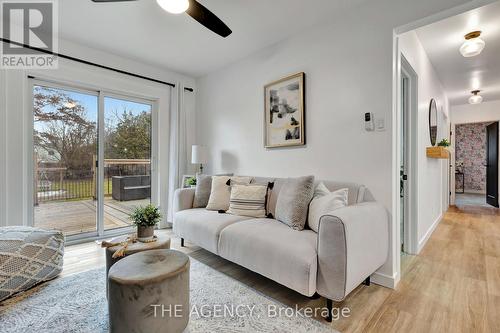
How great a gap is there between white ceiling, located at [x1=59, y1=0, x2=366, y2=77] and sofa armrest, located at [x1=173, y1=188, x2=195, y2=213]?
1922 mm

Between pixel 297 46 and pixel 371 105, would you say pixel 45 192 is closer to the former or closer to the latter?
pixel 297 46

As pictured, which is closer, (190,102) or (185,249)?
(185,249)

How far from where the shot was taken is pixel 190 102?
4.18 metres

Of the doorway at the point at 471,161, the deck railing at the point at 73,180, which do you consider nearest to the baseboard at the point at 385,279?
the deck railing at the point at 73,180

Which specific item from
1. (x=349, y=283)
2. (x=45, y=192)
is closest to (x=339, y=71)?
(x=349, y=283)

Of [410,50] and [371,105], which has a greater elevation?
[410,50]

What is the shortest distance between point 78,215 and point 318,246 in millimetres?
3265

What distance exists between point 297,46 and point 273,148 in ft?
4.06

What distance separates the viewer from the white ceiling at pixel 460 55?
243 centimetres

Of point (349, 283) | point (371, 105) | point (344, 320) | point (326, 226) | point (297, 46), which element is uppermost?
point (297, 46)

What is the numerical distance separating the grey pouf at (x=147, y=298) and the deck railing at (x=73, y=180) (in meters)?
2.43

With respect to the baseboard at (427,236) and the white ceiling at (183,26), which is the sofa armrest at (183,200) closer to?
the white ceiling at (183,26)

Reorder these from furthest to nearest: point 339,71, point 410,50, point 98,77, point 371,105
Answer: point 98,77, point 410,50, point 339,71, point 371,105

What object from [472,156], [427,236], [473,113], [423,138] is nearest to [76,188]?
[423,138]
